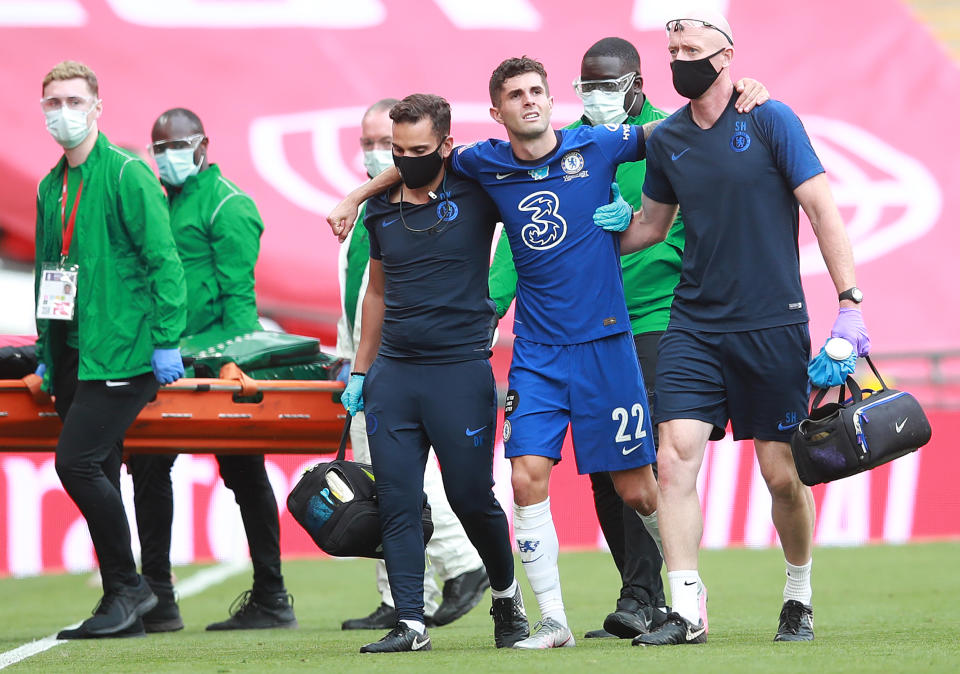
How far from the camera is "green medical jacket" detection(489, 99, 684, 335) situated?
6.23 meters

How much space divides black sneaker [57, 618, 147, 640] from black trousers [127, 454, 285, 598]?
749 mm

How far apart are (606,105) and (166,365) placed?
2.07 metres

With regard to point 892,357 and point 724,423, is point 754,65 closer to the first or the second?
point 892,357

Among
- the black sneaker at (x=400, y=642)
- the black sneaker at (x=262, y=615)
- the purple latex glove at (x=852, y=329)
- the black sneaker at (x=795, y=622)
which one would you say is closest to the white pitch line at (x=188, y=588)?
the black sneaker at (x=262, y=615)

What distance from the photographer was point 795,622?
5539mm

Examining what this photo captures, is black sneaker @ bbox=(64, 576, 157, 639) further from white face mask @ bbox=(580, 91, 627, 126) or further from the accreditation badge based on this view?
white face mask @ bbox=(580, 91, 627, 126)

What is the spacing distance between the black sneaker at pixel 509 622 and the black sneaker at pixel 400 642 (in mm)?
291

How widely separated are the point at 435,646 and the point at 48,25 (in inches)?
445

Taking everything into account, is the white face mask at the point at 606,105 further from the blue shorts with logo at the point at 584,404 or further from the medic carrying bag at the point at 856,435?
the medic carrying bag at the point at 856,435

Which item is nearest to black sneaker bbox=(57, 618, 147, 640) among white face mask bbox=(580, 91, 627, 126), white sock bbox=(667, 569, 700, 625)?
white sock bbox=(667, 569, 700, 625)

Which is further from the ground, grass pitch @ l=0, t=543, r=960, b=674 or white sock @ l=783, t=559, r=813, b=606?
white sock @ l=783, t=559, r=813, b=606

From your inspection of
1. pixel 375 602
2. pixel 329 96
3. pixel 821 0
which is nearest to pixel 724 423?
pixel 375 602

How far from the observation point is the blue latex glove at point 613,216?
5430mm

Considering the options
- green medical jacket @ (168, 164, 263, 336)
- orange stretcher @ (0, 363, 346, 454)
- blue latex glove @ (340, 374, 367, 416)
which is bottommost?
orange stretcher @ (0, 363, 346, 454)
